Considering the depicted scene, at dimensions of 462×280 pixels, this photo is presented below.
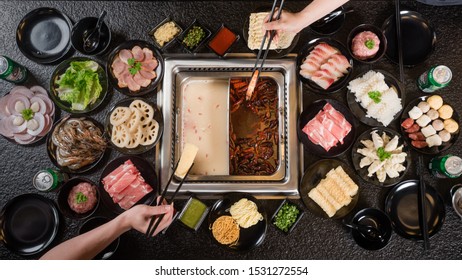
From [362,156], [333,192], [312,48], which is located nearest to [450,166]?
[362,156]

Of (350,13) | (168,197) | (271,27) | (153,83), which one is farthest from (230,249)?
(350,13)

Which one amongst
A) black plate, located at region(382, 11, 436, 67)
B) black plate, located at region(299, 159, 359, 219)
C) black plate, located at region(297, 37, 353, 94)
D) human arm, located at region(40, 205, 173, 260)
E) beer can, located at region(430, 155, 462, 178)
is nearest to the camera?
human arm, located at region(40, 205, 173, 260)

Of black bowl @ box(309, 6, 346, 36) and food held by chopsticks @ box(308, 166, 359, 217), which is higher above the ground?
black bowl @ box(309, 6, 346, 36)

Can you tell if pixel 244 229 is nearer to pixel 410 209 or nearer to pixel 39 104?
pixel 410 209

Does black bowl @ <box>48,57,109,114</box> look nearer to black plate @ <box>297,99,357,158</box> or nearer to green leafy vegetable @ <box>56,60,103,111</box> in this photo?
green leafy vegetable @ <box>56,60,103,111</box>

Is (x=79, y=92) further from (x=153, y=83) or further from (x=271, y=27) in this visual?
(x=271, y=27)

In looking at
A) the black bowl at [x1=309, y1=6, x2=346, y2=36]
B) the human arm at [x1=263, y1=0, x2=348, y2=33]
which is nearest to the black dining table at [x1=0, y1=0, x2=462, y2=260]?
the black bowl at [x1=309, y1=6, x2=346, y2=36]

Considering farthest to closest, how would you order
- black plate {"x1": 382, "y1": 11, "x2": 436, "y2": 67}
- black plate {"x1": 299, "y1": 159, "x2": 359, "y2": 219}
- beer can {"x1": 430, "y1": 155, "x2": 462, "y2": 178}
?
1. black plate {"x1": 382, "y1": 11, "x2": 436, "y2": 67}
2. black plate {"x1": 299, "y1": 159, "x2": 359, "y2": 219}
3. beer can {"x1": 430, "y1": 155, "x2": 462, "y2": 178}
